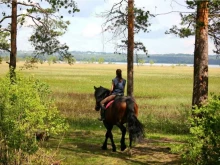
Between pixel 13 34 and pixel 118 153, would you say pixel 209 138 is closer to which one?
pixel 118 153

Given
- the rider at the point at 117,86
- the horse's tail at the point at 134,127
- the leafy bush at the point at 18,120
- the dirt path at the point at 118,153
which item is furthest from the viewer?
the rider at the point at 117,86

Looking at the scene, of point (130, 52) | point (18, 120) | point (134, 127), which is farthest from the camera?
point (130, 52)

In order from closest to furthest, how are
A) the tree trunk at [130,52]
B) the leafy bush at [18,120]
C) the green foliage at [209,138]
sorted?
the green foliage at [209,138]
the leafy bush at [18,120]
the tree trunk at [130,52]

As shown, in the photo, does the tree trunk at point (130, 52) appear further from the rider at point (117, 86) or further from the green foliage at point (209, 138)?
the green foliage at point (209, 138)

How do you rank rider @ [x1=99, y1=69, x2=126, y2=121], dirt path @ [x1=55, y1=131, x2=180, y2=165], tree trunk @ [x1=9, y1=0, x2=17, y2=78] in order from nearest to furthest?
dirt path @ [x1=55, y1=131, x2=180, y2=165]
rider @ [x1=99, y1=69, x2=126, y2=121]
tree trunk @ [x1=9, y1=0, x2=17, y2=78]

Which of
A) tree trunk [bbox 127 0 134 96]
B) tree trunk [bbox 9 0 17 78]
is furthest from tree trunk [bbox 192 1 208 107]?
tree trunk [bbox 9 0 17 78]

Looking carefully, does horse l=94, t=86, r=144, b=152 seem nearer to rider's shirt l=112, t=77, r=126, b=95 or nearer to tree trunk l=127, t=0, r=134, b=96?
rider's shirt l=112, t=77, r=126, b=95

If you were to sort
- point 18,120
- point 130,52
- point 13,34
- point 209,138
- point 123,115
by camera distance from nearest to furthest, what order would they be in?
point 209,138
point 18,120
point 123,115
point 130,52
point 13,34

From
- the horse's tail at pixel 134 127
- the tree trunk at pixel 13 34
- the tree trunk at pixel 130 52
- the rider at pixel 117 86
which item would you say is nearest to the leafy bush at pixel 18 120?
the horse's tail at pixel 134 127

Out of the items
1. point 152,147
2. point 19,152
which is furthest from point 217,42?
point 19,152

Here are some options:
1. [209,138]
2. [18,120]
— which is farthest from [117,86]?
[209,138]

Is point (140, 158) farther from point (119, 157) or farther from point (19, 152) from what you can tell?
point (19, 152)

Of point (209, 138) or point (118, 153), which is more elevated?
point (209, 138)

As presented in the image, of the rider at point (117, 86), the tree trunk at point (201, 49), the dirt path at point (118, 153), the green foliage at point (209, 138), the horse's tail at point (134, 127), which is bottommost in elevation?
the dirt path at point (118, 153)
